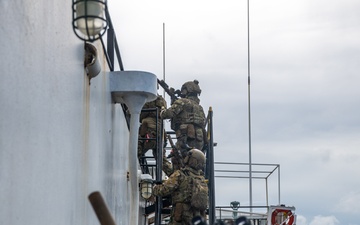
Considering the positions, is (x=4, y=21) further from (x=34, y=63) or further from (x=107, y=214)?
(x=107, y=214)

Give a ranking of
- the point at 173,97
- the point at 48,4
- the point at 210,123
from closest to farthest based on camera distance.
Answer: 1. the point at 48,4
2. the point at 210,123
3. the point at 173,97

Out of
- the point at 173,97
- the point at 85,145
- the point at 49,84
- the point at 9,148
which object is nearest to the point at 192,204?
the point at 173,97

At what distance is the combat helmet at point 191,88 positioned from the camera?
1284cm

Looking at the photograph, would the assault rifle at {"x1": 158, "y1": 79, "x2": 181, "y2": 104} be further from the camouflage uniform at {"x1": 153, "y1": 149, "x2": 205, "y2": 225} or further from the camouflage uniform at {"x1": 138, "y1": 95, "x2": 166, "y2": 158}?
the camouflage uniform at {"x1": 153, "y1": 149, "x2": 205, "y2": 225}

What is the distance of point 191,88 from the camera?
42.1 ft

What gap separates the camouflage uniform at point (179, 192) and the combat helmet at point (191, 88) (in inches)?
91.7

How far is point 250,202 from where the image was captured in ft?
47.3

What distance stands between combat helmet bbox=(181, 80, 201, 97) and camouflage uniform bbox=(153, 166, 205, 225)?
2.33 m

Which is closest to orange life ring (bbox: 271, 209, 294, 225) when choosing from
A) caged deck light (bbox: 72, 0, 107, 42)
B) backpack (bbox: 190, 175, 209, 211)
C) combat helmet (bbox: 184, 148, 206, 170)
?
backpack (bbox: 190, 175, 209, 211)

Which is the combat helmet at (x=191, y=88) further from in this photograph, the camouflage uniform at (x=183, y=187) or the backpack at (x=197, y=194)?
the backpack at (x=197, y=194)

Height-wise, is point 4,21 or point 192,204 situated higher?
point 4,21

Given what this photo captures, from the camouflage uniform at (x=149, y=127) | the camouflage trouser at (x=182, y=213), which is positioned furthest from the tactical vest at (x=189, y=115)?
the camouflage trouser at (x=182, y=213)

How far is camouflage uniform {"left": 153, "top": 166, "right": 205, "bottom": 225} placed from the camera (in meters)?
10.7

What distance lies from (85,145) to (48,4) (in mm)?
1677
